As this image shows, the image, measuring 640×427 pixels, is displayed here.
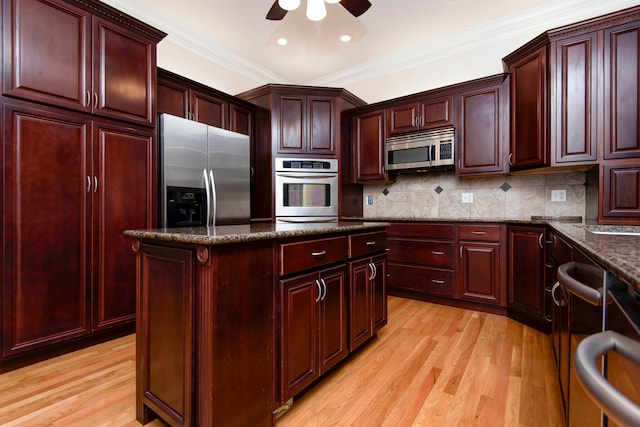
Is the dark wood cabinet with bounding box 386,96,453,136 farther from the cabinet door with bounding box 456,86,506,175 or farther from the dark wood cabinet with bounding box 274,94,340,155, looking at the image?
the dark wood cabinet with bounding box 274,94,340,155

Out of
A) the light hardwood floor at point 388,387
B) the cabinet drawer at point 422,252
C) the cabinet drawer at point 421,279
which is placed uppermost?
the cabinet drawer at point 422,252

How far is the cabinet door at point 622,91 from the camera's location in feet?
7.23

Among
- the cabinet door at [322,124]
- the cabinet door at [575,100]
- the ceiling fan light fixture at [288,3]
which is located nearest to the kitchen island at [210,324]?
the ceiling fan light fixture at [288,3]

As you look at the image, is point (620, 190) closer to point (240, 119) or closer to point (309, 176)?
point (309, 176)

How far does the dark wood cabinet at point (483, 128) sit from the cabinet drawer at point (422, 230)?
2.15 feet

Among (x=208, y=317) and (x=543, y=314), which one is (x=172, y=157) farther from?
(x=543, y=314)

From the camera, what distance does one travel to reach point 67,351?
2.08 metres

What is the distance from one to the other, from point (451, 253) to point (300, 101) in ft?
8.04

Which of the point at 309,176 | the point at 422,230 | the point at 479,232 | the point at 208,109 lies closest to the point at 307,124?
the point at 309,176

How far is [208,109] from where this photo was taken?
3266mm

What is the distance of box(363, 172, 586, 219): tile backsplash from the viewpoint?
2930 millimetres

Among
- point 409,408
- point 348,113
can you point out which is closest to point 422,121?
point 348,113

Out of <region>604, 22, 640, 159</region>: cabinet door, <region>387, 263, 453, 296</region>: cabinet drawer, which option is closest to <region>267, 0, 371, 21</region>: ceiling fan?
<region>604, 22, 640, 159</region>: cabinet door

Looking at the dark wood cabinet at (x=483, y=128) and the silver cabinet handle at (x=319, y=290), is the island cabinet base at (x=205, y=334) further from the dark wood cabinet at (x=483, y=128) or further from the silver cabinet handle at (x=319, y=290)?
the dark wood cabinet at (x=483, y=128)
